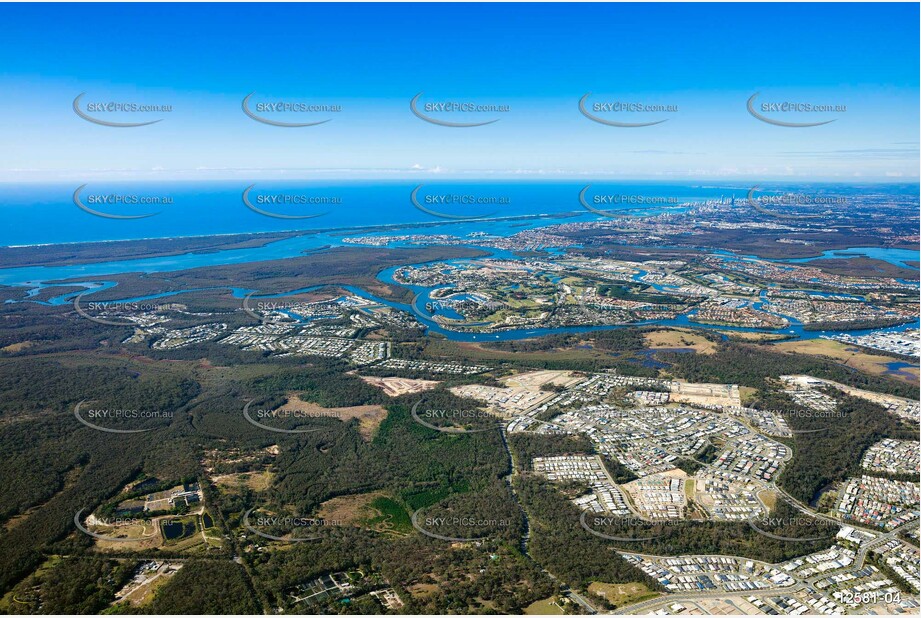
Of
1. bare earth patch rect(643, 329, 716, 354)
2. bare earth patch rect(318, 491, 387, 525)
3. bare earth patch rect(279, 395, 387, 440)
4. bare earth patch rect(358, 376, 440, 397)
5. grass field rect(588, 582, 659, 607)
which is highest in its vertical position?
bare earth patch rect(643, 329, 716, 354)

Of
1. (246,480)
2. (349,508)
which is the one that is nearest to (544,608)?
(349,508)

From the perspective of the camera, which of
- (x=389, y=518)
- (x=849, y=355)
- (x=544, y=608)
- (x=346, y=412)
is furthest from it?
(x=849, y=355)

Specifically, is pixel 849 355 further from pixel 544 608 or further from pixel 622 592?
pixel 544 608

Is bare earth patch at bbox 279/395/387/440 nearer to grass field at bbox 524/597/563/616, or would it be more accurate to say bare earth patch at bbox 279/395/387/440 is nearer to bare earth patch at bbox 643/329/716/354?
grass field at bbox 524/597/563/616

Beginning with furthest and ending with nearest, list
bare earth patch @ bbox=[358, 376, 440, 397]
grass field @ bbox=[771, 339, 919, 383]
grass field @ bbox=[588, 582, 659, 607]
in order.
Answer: grass field @ bbox=[771, 339, 919, 383]
bare earth patch @ bbox=[358, 376, 440, 397]
grass field @ bbox=[588, 582, 659, 607]

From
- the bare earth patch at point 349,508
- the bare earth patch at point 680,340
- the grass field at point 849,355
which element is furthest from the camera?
the bare earth patch at point 680,340

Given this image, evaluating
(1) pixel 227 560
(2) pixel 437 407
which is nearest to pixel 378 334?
(2) pixel 437 407

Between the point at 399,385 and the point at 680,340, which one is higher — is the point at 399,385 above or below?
below

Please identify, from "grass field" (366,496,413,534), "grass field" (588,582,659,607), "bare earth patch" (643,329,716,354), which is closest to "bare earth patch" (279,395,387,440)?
"grass field" (366,496,413,534)

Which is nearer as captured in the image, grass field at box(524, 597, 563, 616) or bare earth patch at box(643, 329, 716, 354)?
grass field at box(524, 597, 563, 616)

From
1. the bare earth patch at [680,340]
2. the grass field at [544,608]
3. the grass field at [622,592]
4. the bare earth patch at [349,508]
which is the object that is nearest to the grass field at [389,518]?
the bare earth patch at [349,508]

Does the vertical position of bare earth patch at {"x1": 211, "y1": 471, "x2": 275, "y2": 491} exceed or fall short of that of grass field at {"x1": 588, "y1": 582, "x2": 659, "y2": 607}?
it exceeds it

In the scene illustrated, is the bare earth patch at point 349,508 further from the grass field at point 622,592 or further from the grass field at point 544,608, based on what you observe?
the grass field at point 622,592
